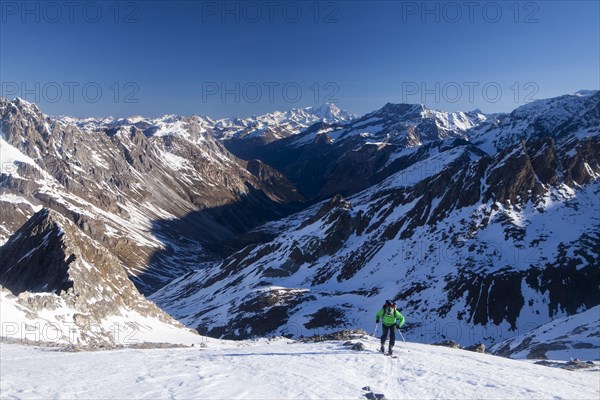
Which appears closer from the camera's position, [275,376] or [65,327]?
[275,376]

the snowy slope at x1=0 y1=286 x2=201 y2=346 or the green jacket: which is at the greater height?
the green jacket

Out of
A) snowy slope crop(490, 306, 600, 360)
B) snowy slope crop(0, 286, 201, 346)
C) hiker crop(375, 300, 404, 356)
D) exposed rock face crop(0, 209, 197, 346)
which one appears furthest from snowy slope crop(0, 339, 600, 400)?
exposed rock face crop(0, 209, 197, 346)

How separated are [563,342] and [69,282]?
6710 cm

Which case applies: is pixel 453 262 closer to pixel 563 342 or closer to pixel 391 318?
pixel 563 342

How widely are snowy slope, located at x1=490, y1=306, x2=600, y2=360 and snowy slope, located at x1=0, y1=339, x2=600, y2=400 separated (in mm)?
19214

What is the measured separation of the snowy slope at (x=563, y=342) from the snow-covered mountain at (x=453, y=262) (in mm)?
18856

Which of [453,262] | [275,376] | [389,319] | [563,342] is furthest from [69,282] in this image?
[453,262]

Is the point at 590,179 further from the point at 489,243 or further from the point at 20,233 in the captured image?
the point at 20,233

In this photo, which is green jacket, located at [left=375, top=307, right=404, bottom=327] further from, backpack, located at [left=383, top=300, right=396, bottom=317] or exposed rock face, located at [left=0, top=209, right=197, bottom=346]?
exposed rock face, located at [left=0, top=209, right=197, bottom=346]

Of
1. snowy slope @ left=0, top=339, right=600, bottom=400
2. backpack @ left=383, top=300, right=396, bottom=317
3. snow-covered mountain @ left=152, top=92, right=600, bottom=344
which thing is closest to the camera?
snowy slope @ left=0, top=339, right=600, bottom=400

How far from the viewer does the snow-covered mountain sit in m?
84.6

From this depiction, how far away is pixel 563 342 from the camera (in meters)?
50.5

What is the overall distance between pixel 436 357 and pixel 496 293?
6334 cm

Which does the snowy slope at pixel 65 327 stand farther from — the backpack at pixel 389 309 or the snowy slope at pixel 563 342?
the snowy slope at pixel 563 342
